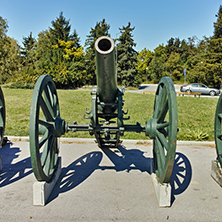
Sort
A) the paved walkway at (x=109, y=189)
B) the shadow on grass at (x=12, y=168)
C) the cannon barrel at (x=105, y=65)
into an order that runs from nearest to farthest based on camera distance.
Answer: the cannon barrel at (x=105, y=65) → the paved walkway at (x=109, y=189) → the shadow on grass at (x=12, y=168)

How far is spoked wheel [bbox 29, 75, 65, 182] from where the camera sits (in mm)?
3285

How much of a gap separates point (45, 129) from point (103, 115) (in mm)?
1349

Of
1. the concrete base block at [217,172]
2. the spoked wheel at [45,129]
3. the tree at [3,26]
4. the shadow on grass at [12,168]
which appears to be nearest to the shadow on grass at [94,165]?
the spoked wheel at [45,129]

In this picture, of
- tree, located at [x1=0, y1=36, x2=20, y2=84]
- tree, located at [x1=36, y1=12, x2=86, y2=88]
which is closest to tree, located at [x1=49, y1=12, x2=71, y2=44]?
tree, located at [x1=36, y1=12, x2=86, y2=88]

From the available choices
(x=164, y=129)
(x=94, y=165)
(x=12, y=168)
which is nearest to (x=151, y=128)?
(x=164, y=129)

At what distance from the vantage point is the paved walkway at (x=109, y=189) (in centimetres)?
338

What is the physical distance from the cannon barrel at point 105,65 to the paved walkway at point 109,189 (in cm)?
176

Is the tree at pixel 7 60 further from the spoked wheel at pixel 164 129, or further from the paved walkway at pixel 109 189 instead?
the spoked wheel at pixel 164 129

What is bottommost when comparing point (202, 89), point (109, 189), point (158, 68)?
point (109, 189)

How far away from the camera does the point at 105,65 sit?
10.5 ft

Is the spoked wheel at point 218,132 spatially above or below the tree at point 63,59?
below

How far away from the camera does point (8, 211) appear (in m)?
3.42

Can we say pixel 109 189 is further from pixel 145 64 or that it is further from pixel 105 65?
pixel 145 64

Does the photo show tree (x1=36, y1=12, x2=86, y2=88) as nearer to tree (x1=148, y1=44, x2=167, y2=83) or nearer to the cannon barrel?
tree (x1=148, y1=44, x2=167, y2=83)
